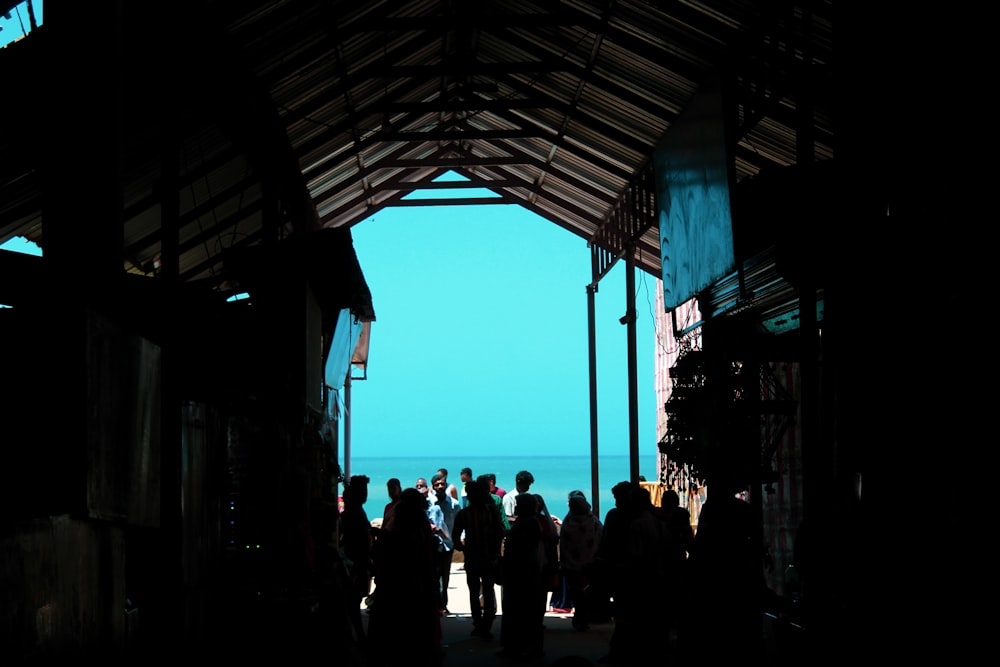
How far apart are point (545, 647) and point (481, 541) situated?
1091 mm

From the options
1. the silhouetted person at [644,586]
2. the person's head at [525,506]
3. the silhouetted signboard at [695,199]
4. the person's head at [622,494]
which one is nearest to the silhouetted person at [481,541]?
the person's head at [525,506]

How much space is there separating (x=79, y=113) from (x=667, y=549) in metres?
5.43

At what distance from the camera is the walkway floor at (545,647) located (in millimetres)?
9305

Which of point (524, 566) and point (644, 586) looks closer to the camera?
point (644, 586)

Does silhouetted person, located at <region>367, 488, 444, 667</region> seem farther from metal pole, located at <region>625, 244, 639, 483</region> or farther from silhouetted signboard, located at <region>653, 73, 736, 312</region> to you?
metal pole, located at <region>625, 244, 639, 483</region>

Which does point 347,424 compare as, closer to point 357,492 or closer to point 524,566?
point 357,492

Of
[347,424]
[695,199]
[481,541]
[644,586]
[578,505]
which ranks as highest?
[695,199]

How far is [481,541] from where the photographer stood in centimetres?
1058

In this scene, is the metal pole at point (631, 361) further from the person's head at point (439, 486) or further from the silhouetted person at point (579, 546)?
the silhouetted person at point (579, 546)

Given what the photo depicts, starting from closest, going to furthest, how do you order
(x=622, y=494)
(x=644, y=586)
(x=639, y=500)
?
(x=644, y=586)
(x=639, y=500)
(x=622, y=494)

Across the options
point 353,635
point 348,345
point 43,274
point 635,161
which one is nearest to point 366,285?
point 348,345

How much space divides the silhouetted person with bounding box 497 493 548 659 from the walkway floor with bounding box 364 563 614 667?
16cm

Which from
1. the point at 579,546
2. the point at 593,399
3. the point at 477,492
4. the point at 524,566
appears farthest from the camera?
the point at 593,399

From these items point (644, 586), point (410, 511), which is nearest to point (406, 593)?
point (410, 511)
